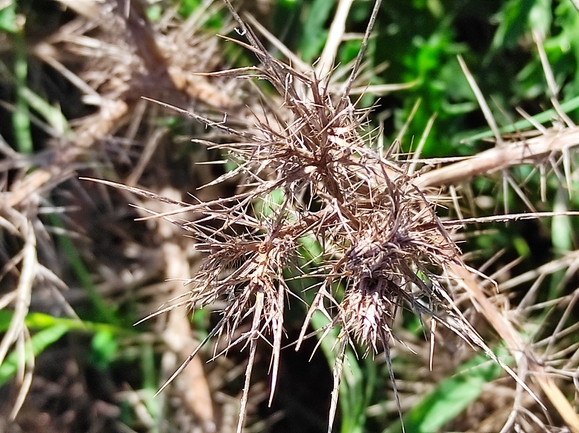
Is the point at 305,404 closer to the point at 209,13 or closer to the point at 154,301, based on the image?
the point at 154,301

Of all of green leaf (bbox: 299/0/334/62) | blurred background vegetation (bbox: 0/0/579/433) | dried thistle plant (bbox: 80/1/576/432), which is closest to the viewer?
dried thistle plant (bbox: 80/1/576/432)

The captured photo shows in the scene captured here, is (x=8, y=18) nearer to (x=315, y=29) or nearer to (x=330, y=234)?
(x=315, y=29)

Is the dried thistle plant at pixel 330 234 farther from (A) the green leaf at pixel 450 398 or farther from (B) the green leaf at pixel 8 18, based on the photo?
(B) the green leaf at pixel 8 18

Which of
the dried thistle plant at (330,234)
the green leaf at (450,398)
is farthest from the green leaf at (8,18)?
the green leaf at (450,398)

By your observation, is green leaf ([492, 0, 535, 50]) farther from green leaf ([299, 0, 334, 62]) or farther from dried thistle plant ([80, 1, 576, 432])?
dried thistle plant ([80, 1, 576, 432])

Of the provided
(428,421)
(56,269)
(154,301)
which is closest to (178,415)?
(154,301)

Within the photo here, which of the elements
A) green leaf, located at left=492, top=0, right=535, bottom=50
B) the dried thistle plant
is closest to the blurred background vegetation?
green leaf, located at left=492, top=0, right=535, bottom=50

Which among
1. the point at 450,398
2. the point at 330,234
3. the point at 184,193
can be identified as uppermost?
the point at 330,234

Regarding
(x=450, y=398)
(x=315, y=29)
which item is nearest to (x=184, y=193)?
(x=315, y=29)
